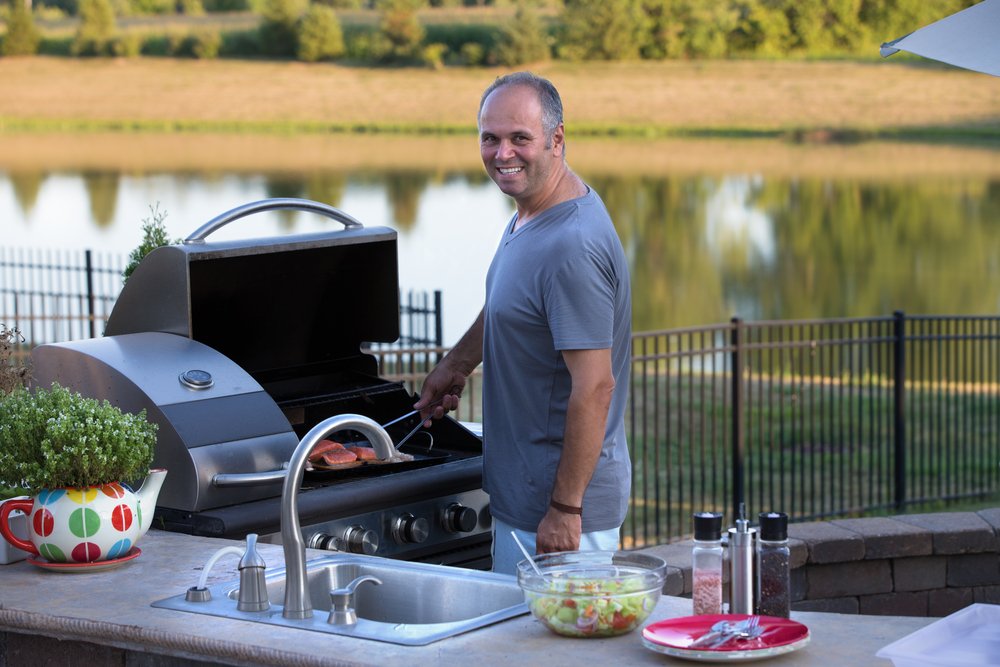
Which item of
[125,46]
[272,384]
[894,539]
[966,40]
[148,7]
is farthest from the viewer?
[148,7]

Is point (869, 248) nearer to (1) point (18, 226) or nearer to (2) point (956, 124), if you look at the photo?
(2) point (956, 124)

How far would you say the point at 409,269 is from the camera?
33406mm

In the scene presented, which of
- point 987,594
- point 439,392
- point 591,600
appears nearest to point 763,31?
point 987,594

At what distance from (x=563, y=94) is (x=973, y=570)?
3675cm

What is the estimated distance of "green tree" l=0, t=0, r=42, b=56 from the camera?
4378cm

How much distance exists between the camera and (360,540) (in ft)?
12.5

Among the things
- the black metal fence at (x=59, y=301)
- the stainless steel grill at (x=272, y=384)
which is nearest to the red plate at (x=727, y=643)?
the stainless steel grill at (x=272, y=384)

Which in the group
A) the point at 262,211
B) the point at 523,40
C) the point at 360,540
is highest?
the point at 523,40

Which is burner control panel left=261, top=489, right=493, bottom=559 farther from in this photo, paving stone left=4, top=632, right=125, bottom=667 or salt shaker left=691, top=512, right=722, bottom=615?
salt shaker left=691, top=512, right=722, bottom=615

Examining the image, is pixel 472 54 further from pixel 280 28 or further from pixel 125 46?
pixel 125 46

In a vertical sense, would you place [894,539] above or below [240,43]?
below

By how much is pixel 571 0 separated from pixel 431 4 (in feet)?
17.5

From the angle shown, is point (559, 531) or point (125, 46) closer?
point (559, 531)

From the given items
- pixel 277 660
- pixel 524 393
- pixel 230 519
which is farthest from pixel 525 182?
pixel 277 660
